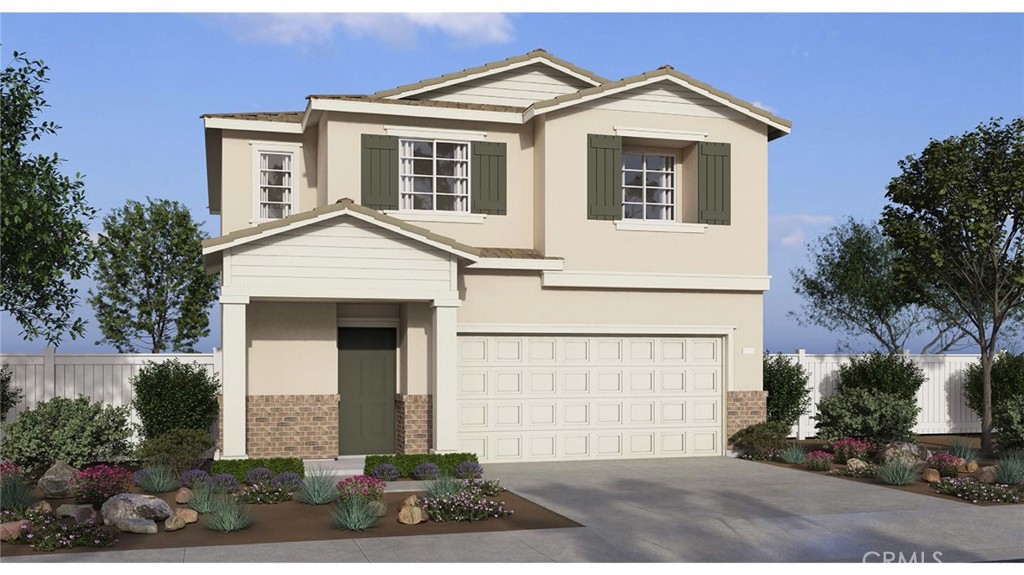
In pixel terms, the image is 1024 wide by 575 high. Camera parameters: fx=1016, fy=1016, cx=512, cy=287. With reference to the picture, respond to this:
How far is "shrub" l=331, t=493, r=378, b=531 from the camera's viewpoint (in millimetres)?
11492

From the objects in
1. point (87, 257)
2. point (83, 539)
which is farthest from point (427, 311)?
point (83, 539)

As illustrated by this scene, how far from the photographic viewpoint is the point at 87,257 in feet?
59.3

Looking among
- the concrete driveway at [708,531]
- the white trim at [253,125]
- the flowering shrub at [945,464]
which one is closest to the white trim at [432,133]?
the white trim at [253,125]

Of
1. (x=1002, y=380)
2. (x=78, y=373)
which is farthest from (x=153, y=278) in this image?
(x=1002, y=380)

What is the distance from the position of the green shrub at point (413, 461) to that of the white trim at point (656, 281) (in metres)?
3.91

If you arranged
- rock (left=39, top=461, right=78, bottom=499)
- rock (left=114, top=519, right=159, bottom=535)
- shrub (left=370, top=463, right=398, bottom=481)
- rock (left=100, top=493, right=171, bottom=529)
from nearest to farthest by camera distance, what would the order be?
rock (left=114, top=519, right=159, bottom=535)
rock (left=100, top=493, right=171, bottom=529)
rock (left=39, top=461, right=78, bottom=499)
shrub (left=370, top=463, right=398, bottom=481)

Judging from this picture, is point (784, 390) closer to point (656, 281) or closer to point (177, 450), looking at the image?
point (656, 281)

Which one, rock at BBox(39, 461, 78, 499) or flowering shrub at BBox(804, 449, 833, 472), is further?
flowering shrub at BBox(804, 449, 833, 472)

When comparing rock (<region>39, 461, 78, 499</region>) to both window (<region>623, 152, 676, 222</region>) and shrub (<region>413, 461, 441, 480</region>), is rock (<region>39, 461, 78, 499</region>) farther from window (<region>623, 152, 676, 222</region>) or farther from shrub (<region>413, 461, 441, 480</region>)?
window (<region>623, 152, 676, 222</region>)

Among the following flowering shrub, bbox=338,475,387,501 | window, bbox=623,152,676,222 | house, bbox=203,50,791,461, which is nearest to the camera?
flowering shrub, bbox=338,475,387,501

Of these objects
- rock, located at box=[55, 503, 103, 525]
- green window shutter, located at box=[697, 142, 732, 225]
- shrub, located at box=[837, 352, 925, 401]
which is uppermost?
green window shutter, located at box=[697, 142, 732, 225]

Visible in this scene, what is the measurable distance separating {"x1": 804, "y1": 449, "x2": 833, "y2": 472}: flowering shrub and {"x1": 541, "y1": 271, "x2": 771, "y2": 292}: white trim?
3549mm

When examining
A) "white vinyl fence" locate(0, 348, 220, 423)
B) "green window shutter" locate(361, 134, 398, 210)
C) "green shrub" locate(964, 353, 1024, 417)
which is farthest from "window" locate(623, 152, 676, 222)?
"green shrub" locate(964, 353, 1024, 417)

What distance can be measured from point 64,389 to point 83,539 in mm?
9653
